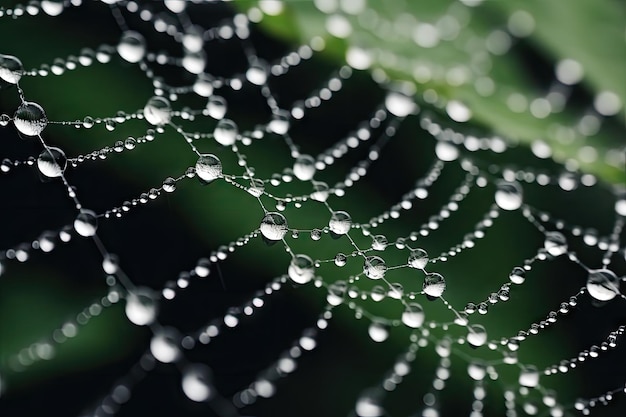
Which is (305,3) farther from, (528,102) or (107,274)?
(107,274)

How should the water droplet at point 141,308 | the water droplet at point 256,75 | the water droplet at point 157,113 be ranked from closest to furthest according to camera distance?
1. the water droplet at point 141,308
2. the water droplet at point 157,113
3. the water droplet at point 256,75

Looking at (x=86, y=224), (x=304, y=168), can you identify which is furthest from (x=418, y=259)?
(x=86, y=224)

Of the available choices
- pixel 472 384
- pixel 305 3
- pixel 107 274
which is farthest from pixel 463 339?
pixel 305 3

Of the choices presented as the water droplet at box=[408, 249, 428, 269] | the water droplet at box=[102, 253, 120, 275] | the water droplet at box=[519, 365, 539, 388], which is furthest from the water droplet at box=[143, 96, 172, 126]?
the water droplet at box=[519, 365, 539, 388]

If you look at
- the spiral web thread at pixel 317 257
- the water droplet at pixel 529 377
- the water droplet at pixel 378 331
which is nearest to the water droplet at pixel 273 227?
the spiral web thread at pixel 317 257

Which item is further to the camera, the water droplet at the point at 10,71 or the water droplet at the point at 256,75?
the water droplet at the point at 256,75

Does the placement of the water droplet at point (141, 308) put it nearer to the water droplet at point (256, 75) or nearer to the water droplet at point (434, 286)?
the water droplet at point (434, 286)

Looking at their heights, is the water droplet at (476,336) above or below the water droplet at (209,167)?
below
